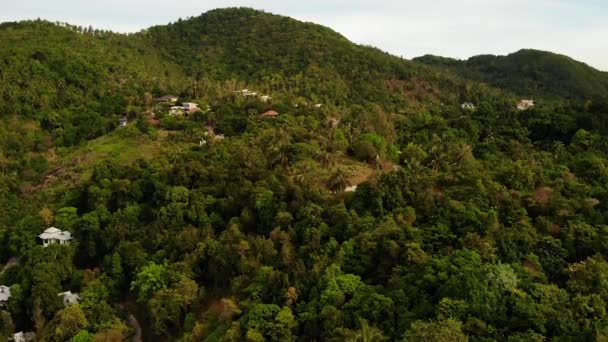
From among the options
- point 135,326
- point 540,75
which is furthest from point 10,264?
point 540,75

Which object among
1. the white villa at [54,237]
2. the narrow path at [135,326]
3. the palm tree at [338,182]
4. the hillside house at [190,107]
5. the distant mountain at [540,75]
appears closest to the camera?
the narrow path at [135,326]

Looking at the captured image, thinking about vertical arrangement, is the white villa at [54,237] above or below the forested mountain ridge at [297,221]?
below

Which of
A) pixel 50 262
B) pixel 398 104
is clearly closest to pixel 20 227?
pixel 50 262

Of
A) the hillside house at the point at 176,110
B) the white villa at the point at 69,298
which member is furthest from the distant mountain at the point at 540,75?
the white villa at the point at 69,298

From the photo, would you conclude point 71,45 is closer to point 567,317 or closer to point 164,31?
point 164,31

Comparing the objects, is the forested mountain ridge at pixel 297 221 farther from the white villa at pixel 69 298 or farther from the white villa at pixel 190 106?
the white villa at pixel 190 106

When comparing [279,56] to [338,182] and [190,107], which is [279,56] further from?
[338,182]

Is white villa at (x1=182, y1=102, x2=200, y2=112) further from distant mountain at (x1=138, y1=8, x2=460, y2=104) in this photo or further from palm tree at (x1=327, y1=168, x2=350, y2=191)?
palm tree at (x1=327, y1=168, x2=350, y2=191)
